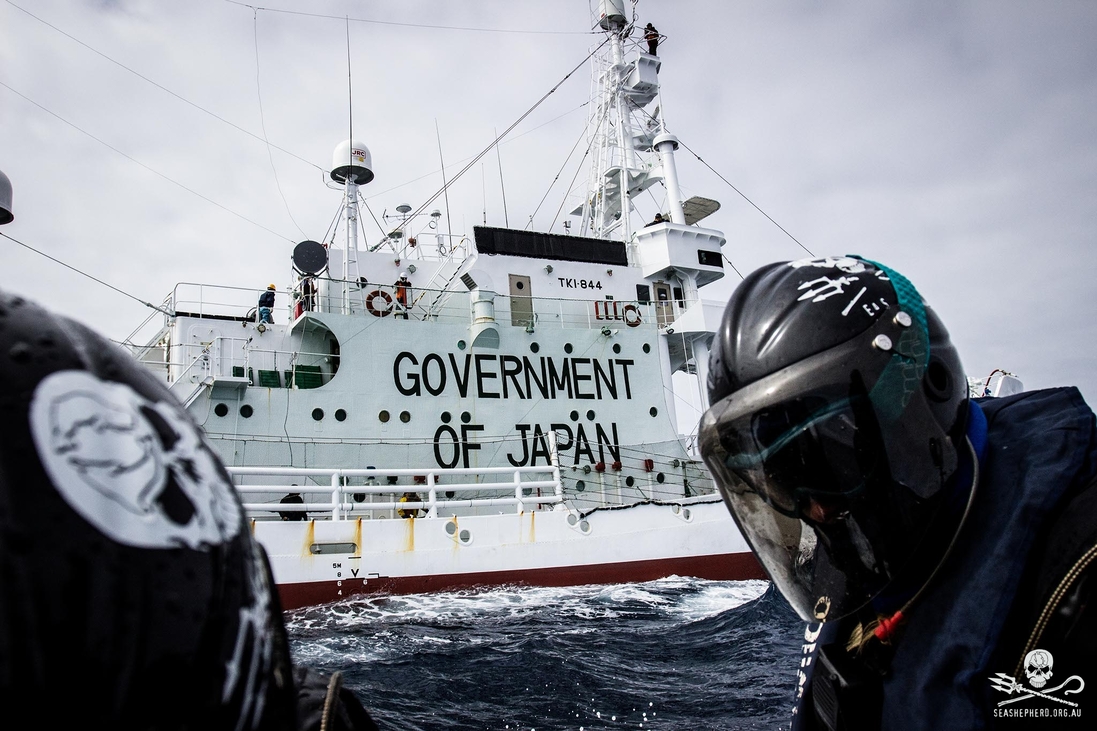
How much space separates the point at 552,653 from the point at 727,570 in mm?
5575

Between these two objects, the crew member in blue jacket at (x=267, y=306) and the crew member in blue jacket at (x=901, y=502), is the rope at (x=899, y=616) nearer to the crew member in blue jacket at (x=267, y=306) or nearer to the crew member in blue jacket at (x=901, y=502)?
the crew member in blue jacket at (x=901, y=502)

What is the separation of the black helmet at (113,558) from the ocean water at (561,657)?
303 centimetres

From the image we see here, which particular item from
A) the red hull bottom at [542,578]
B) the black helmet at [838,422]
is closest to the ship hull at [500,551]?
the red hull bottom at [542,578]

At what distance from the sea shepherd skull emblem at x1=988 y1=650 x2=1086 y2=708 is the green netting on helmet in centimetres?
49

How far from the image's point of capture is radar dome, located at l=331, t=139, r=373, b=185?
13859mm

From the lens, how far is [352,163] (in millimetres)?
13875

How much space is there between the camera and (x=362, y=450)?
413 inches

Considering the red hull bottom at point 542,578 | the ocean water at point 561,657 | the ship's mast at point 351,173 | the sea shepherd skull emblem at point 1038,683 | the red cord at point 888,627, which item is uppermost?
the ship's mast at point 351,173

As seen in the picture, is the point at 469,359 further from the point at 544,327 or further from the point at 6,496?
the point at 6,496

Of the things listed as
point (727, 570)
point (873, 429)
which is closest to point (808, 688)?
point (873, 429)

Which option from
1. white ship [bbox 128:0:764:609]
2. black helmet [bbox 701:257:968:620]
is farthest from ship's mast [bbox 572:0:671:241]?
black helmet [bbox 701:257:968:620]

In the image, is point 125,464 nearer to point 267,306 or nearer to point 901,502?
point 901,502

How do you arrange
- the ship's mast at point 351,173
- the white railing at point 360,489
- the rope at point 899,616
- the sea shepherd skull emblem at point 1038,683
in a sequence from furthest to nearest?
the ship's mast at point 351,173
the white railing at point 360,489
the rope at point 899,616
the sea shepherd skull emblem at point 1038,683

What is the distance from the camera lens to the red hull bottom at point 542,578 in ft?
25.8
